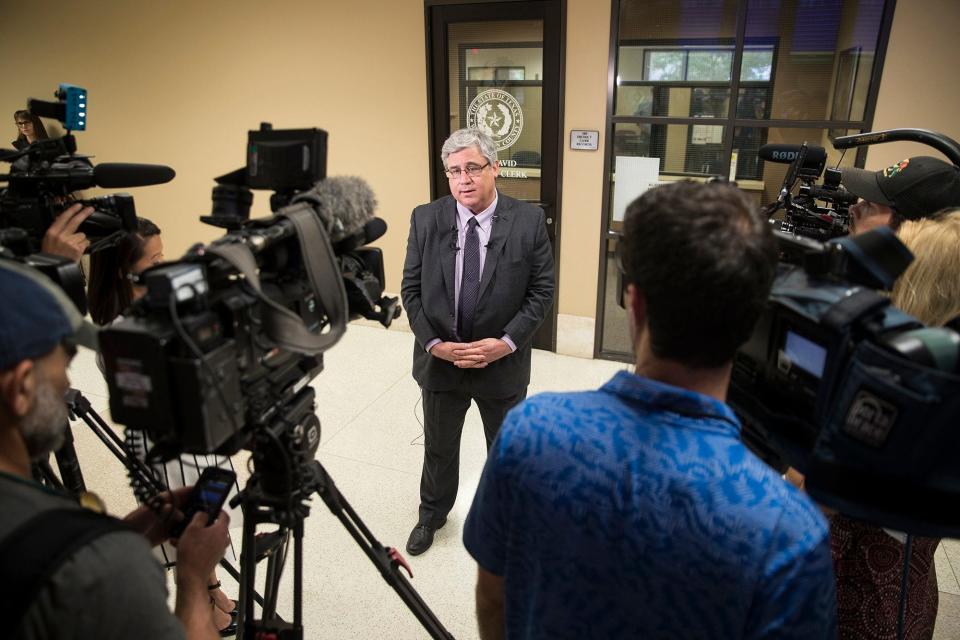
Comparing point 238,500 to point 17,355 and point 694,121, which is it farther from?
point 694,121

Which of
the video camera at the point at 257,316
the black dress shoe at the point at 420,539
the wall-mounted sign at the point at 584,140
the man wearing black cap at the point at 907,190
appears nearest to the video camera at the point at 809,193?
the man wearing black cap at the point at 907,190

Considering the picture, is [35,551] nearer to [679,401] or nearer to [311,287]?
[311,287]

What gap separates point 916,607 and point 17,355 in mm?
1832

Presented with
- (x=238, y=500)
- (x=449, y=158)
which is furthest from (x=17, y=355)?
(x=449, y=158)

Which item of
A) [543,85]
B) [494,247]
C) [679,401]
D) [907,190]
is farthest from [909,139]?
[543,85]

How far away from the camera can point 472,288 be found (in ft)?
7.26

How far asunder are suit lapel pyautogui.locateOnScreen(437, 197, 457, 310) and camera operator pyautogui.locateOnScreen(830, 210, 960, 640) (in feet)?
4.45

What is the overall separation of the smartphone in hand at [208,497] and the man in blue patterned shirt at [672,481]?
587mm

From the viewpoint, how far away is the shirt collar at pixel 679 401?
781 millimetres

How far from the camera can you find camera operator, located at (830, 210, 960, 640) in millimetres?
1306

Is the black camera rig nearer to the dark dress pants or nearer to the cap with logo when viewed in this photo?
the cap with logo

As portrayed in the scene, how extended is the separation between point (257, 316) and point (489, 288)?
127cm

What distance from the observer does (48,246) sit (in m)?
1.45

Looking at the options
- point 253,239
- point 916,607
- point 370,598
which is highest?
point 253,239
